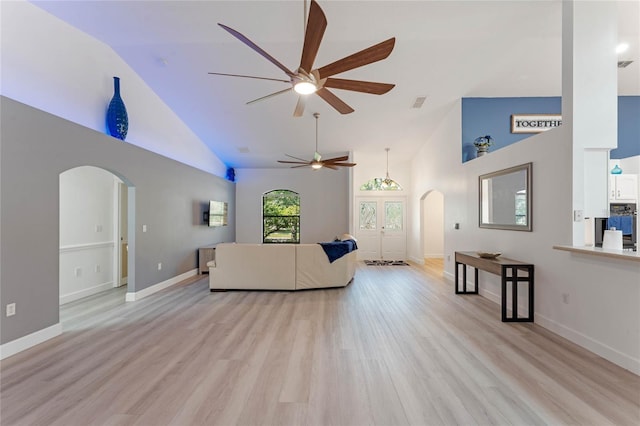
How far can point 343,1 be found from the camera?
3.18 meters

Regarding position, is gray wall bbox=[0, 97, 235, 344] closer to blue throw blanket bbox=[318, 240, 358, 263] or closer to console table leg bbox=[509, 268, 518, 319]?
blue throw blanket bbox=[318, 240, 358, 263]

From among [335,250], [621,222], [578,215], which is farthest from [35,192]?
[621,222]

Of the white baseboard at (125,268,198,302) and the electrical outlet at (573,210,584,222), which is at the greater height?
the electrical outlet at (573,210,584,222)

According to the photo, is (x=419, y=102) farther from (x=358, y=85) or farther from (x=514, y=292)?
(x=514, y=292)

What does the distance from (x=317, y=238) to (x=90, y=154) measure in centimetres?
657

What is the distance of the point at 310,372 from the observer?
2400 mm

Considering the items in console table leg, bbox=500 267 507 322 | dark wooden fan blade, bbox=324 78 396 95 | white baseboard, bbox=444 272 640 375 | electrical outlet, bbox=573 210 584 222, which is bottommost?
white baseboard, bbox=444 272 640 375

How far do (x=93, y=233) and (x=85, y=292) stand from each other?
99 cm

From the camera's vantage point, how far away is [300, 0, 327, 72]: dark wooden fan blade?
1.81 metres

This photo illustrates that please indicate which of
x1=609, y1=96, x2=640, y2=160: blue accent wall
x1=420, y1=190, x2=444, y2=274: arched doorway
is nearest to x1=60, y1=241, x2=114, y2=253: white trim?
x1=420, y1=190, x2=444, y2=274: arched doorway

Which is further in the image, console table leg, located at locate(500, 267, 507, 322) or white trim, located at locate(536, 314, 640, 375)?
console table leg, located at locate(500, 267, 507, 322)

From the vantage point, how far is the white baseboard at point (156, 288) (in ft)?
14.9

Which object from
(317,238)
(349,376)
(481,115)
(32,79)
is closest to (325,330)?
(349,376)

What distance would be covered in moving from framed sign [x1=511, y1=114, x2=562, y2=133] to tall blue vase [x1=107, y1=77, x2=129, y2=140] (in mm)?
6724
